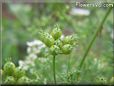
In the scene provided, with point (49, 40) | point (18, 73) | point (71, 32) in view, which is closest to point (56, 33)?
point (49, 40)

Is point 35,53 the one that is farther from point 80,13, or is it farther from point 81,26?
point 80,13

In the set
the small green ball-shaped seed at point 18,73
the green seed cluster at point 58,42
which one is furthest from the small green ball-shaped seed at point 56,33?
the small green ball-shaped seed at point 18,73

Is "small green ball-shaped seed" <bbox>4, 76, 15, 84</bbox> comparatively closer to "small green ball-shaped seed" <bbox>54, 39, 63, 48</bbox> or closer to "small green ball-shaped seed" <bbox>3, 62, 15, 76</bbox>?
"small green ball-shaped seed" <bbox>3, 62, 15, 76</bbox>

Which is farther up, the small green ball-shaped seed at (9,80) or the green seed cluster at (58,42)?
the green seed cluster at (58,42)

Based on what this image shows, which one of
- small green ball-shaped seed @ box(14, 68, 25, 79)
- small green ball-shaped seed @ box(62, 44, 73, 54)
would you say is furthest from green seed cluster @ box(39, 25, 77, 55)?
small green ball-shaped seed @ box(14, 68, 25, 79)

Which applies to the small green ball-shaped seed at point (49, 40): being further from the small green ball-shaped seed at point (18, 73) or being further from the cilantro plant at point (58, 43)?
the small green ball-shaped seed at point (18, 73)

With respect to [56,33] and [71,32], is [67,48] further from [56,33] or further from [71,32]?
[71,32]
